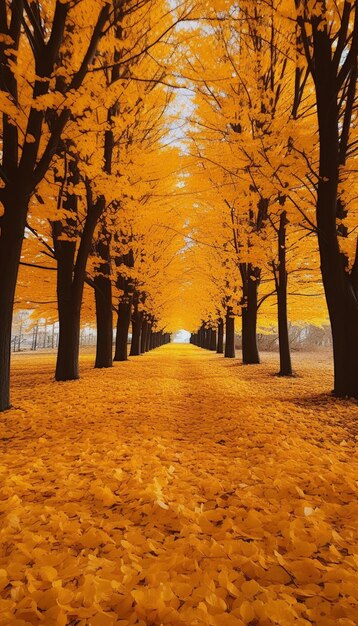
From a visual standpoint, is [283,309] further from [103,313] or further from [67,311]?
[67,311]

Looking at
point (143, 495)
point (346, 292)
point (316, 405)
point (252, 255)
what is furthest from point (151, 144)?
point (143, 495)

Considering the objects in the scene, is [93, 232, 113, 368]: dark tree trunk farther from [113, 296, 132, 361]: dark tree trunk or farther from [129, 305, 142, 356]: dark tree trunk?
[129, 305, 142, 356]: dark tree trunk

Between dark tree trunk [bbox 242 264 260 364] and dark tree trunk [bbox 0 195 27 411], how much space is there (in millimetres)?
9953

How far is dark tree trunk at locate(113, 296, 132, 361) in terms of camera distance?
15656 mm

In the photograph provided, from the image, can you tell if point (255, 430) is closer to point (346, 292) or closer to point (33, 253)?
point (346, 292)

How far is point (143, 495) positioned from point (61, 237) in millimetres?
6620

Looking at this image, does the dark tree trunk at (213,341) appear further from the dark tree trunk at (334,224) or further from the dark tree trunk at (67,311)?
the dark tree trunk at (334,224)

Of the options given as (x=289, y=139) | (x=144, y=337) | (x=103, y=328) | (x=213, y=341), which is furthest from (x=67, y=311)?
(x=213, y=341)

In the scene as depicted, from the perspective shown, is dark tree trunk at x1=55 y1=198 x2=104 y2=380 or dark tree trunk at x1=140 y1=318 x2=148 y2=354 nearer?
dark tree trunk at x1=55 y1=198 x2=104 y2=380

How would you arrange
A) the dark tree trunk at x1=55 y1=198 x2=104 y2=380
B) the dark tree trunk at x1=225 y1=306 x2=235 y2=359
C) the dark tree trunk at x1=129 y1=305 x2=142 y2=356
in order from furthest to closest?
the dark tree trunk at x1=129 y1=305 x2=142 y2=356 < the dark tree trunk at x1=225 y1=306 x2=235 y2=359 < the dark tree trunk at x1=55 y1=198 x2=104 y2=380

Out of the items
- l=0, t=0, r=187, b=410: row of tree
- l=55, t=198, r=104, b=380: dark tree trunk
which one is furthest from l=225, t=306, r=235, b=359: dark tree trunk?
l=55, t=198, r=104, b=380: dark tree trunk

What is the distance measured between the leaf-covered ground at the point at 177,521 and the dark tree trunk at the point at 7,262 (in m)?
0.83

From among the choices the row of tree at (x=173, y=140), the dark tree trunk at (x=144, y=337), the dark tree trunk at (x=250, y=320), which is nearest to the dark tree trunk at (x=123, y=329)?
the row of tree at (x=173, y=140)

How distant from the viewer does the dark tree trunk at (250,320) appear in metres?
13.6
